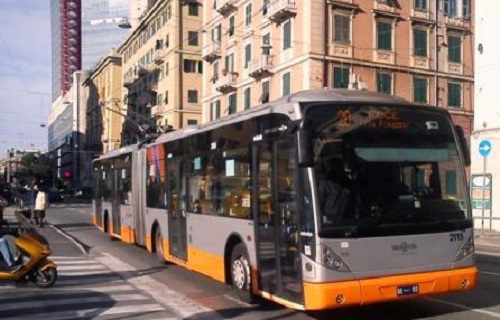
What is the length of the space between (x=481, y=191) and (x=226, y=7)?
30.6 metres

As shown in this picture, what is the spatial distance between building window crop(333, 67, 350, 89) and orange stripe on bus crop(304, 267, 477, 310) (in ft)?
117

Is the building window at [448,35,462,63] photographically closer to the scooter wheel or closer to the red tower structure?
the scooter wheel

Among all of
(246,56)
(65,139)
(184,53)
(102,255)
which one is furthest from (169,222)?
(65,139)

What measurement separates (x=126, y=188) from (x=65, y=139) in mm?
146427

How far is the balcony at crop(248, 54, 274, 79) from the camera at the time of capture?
45406mm

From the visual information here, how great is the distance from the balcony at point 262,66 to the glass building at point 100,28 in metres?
27.1

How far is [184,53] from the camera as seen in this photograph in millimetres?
70312

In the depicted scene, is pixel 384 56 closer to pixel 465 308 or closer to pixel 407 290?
pixel 465 308

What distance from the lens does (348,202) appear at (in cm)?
782

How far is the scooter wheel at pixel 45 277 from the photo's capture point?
11.1 metres

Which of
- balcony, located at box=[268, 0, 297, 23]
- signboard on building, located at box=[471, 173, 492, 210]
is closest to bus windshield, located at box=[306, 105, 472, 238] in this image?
signboard on building, located at box=[471, 173, 492, 210]

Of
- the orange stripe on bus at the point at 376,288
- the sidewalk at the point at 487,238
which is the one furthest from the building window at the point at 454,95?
the orange stripe on bus at the point at 376,288

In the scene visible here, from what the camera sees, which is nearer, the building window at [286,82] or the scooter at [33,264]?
the scooter at [33,264]

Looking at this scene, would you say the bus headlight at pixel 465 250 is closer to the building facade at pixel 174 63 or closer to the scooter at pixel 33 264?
the scooter at pixel 33 264
